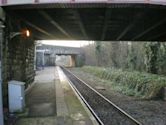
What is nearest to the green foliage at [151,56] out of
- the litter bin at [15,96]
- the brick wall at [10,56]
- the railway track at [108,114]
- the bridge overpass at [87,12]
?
the bridge overpass at [87,12]

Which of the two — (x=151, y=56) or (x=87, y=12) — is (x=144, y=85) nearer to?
(x=151, y=56)

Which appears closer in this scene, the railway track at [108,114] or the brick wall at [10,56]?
the brick wall at [10,56]

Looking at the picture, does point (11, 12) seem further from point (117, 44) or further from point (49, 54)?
point (49, 54)

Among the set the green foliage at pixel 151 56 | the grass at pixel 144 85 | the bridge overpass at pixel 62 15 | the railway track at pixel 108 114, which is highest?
the bridge overpass at pixel 62 15

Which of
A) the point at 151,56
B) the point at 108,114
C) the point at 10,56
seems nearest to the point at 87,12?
the point at 10,56

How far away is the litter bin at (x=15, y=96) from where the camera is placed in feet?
33.0

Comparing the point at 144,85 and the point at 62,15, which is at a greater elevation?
the point at 62,15

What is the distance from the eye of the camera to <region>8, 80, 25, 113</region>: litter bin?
10.0 m

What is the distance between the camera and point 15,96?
10.1 m

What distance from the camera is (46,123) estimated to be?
8.95 metres

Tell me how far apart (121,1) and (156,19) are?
3667mm

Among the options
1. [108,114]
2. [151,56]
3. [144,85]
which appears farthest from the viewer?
[151,56]

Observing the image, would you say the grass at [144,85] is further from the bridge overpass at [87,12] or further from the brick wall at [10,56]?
the brick wall at [10,56]

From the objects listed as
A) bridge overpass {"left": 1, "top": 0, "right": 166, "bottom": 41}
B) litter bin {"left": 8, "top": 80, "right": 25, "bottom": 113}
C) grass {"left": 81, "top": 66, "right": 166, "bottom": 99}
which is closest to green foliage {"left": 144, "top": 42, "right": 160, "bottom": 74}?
grass {"left": 81, "top": 66, "right": 166, "bottom": 99}
